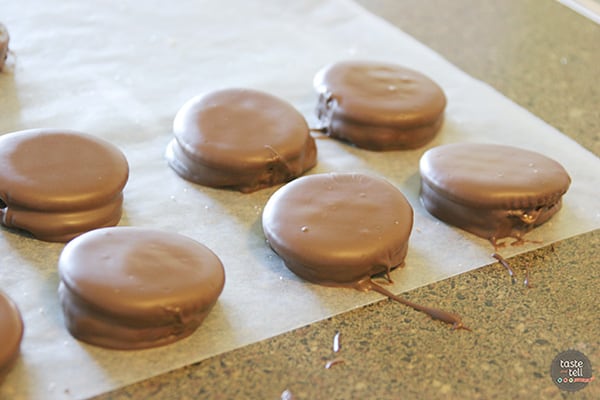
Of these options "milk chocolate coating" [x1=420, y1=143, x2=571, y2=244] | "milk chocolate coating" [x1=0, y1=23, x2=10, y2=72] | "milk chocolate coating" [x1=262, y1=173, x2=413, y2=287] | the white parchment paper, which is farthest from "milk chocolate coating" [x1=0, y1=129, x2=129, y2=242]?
"milk chocolate coating" [x1=420, y1=143, x2=571, y2=244]

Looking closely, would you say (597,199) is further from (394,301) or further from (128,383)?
(128,383)

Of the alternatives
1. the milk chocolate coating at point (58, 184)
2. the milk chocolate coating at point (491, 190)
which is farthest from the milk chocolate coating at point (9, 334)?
the milk chocolate coating at point (491, 190)

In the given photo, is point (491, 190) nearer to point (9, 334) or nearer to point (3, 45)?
point (9, 334)

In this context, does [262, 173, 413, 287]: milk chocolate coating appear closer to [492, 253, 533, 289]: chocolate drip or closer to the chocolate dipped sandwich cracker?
the chocolate dipped sandwich cracker

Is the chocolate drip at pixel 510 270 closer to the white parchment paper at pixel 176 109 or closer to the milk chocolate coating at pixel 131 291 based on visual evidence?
the white parchment paper at pixel 176 109

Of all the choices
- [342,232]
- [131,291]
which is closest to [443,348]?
[342,232]

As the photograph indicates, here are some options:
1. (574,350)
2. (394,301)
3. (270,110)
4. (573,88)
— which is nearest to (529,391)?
(574,350)
